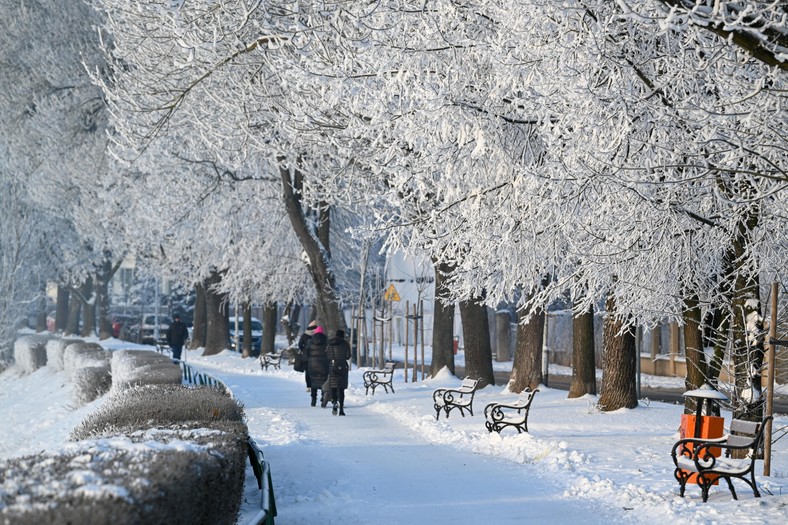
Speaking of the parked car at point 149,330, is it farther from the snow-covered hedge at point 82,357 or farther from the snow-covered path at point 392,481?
the snow-covered path at point 392,481

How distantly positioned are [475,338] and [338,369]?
190 inches

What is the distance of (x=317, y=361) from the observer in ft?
69.8

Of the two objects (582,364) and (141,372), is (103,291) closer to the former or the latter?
(141,372)

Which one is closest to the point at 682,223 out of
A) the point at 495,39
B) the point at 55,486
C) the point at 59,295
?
the point at 495,39

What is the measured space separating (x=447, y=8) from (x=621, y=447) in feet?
20.5

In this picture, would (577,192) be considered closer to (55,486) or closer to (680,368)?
(55,486)

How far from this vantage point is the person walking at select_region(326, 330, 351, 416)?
19391 mm

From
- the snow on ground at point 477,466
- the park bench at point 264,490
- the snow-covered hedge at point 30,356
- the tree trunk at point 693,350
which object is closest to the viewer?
the park bench at point 264,490

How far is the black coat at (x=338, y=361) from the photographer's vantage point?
19.5 metres

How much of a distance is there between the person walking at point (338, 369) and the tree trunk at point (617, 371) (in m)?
4.78

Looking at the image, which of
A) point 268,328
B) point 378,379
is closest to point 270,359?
point 268,328

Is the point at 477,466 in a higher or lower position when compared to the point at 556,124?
lower

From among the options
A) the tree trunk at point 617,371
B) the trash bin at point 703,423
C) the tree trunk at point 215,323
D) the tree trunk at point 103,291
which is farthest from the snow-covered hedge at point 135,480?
the tree trunk at point 103,291

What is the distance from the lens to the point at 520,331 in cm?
2219
